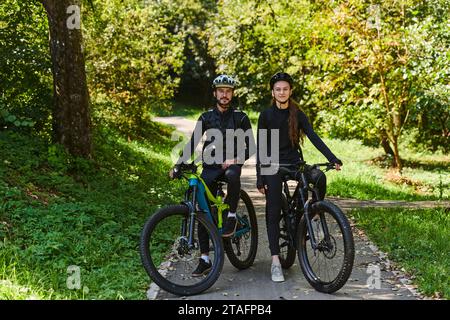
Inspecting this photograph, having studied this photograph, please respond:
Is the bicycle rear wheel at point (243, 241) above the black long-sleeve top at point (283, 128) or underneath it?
underneath

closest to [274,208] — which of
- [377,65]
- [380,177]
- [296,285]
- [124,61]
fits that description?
[296,285]

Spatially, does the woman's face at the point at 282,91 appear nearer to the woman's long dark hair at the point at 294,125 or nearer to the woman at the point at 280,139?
the woman at the point at 280,139

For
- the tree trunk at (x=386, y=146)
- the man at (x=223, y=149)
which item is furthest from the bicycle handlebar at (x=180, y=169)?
the tree trunk at (x=386, y=146)

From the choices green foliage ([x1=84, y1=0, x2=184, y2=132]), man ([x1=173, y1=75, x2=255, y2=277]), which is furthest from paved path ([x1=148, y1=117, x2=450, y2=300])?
green foliage ([x1=84, y1=0, x2=184, y2=132])

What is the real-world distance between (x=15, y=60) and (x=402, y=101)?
1079 centimetres

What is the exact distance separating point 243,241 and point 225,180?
864 mm

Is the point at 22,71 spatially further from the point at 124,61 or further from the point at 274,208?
the point at 124,61

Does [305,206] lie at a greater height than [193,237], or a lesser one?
greater

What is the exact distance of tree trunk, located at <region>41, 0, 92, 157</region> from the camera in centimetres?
937

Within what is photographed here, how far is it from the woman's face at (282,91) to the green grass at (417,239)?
7.46 ft

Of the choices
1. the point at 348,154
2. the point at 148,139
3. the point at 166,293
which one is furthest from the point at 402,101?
the point at 166,293

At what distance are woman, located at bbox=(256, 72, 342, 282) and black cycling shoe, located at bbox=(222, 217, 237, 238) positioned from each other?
1.22 ft

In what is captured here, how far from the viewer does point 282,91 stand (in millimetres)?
5539

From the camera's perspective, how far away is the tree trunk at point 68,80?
9.37 metres
